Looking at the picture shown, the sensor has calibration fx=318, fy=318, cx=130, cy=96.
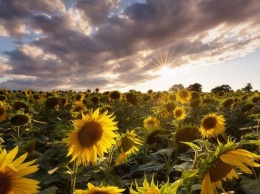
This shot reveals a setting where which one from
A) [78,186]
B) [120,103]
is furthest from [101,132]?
[120,103]

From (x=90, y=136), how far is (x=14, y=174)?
4.99 ft

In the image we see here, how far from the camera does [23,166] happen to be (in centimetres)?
207

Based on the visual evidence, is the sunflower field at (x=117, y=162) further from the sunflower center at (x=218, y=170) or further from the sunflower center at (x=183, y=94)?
the sunflower center at (x=183, y=94)

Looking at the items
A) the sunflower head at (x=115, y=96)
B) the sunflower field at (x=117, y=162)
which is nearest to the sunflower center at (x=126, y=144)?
the sunflower field at (x=117, y=162)

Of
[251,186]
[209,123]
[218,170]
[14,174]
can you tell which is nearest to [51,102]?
[209,123]

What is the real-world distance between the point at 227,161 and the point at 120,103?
516 inches

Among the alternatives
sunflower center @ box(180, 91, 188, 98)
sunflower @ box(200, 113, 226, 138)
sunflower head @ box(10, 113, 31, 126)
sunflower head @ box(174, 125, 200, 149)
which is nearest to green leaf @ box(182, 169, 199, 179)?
sunflower head @ box(174, 125, 200, 149)

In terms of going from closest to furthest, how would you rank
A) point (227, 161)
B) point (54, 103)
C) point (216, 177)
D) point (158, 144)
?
point (227, 161) < point (216, 177) < point (158, 144) < point (54, 103)

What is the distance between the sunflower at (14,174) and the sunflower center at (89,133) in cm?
144

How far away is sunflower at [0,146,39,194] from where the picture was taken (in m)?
2.04

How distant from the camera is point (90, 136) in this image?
3.59 m

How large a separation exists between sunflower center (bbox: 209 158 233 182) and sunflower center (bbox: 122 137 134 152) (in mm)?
1641

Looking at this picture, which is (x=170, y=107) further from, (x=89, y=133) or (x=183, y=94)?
(x=89, y=133)

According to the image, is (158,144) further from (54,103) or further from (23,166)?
(23,166)
